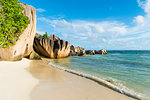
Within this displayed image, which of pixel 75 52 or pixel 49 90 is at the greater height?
pixel 75 52

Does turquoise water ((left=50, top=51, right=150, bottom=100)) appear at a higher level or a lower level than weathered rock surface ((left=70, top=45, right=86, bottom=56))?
lower

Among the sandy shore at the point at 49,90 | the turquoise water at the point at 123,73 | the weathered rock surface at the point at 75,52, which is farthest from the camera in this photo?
the weathered rock surface at the point at 75,52

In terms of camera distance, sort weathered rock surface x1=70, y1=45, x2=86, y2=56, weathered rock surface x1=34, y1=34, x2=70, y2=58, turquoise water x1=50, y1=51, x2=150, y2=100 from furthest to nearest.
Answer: weathered rock surface x1=70, y1=45, x2=86, y2=56, weathered rock surface x1=34, y1=34, x2=70, y2=58, turquoise water x1=50, y1=51, x2=150, y2=100

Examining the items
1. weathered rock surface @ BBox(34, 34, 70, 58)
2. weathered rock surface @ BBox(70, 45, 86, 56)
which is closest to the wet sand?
weathered rock surface @ BBox(34, 34, 70, 58)

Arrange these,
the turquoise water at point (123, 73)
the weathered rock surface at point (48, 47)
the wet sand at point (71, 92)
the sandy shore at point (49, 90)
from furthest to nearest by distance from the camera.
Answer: the weathered rock surface at point (48, 47)
the turquoise water at point (123, 73)
the wet sand at point (71, 92)
the sandy shore at point (49, 90)

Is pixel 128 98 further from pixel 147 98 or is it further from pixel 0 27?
pixel 0 27

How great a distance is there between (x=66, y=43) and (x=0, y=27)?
22419mm

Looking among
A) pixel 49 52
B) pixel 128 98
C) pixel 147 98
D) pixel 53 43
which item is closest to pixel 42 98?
pixel 128 98

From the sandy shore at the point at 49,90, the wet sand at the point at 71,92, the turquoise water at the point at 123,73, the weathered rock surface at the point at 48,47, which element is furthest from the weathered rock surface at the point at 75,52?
the wet sand at the point at 71,92

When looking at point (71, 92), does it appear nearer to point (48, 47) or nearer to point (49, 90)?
point (49, 90)

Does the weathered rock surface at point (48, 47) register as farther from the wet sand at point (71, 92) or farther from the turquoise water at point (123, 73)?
the wet sand at point (71, 92)

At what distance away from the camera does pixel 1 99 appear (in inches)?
120

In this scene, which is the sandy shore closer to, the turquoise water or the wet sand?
the wet sand

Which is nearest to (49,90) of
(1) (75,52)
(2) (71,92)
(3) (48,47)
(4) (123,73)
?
(2) (71,92)
